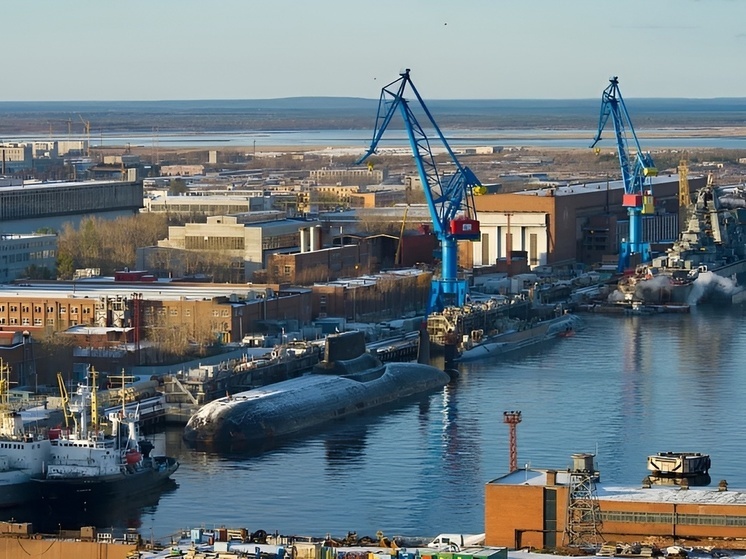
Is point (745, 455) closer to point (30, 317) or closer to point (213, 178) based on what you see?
point (30, 317)

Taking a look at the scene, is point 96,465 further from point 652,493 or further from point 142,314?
point 142,314

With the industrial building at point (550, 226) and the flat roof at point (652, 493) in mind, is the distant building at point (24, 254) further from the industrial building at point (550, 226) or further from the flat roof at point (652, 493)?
the flat roof at point (652, 493)

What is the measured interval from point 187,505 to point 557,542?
19.5 feet

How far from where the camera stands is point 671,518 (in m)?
14.7

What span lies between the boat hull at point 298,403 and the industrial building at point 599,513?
9.00m

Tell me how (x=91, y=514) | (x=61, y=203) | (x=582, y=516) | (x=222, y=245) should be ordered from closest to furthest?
(x=582, y=516) → (x=91, y=514) → (x=222, y=245) → (x=61, y=203)

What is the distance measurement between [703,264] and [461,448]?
2316 cm

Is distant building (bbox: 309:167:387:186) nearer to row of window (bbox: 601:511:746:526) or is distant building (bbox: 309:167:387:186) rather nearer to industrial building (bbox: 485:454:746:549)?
industrial building (bbox: 485:454:746:549)

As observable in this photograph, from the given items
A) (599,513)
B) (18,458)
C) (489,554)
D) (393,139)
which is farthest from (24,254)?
(393,139)

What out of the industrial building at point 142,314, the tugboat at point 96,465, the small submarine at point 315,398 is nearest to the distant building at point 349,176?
the industrial building at point 142,314

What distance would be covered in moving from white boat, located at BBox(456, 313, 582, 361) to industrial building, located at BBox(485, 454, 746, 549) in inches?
688

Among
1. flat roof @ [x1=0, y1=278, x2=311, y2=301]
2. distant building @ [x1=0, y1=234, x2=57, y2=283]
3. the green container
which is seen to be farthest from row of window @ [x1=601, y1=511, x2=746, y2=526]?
distant building @ [x1=0, y1=234, x2=57, y2=283]

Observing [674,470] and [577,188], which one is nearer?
[674,470]

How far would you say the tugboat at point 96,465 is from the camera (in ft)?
67.7
